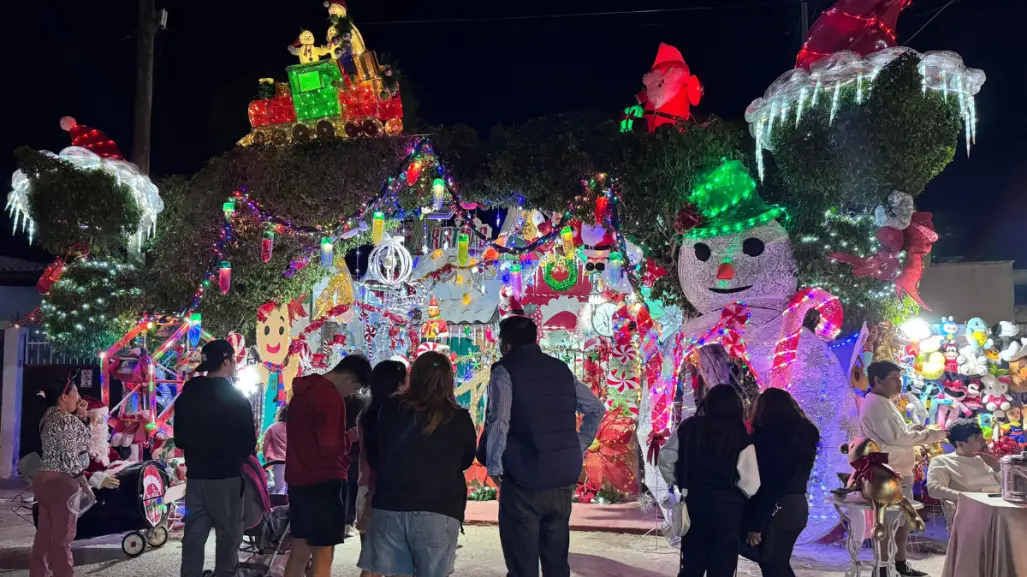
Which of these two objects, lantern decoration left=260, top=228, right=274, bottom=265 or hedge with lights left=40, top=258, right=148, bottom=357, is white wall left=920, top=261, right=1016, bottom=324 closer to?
lantern decoration left=260, top=228, right=274, bottom=265

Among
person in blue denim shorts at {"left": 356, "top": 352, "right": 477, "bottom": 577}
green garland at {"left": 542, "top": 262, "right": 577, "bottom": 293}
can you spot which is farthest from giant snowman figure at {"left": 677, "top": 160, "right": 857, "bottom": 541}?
green garland at {"left": 542, "top": 262, "right": 577, "bottom": 293}

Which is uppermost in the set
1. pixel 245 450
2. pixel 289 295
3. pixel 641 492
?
pixel 289 295

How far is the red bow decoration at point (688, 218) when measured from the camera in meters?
7.32

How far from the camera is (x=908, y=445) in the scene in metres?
5.85

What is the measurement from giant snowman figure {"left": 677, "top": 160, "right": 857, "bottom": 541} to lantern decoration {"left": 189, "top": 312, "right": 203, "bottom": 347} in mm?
5245

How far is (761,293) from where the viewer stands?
730cm

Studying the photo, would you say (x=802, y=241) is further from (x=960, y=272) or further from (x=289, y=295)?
(x=960, y=272)

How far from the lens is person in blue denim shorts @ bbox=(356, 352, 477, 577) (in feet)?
12.1

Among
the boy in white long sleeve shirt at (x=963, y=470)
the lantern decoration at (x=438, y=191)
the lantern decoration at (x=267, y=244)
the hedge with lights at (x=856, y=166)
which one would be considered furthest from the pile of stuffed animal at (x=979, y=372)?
the lantern decoration at (x=267, y=244)

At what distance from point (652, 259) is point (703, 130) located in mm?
1316

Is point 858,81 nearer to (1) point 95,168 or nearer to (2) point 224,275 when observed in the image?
(2) point 224,275

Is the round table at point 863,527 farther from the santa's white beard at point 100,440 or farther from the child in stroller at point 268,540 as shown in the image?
the santa's white beard at point 100,440

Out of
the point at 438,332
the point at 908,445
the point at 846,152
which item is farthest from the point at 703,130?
the point at 438,332

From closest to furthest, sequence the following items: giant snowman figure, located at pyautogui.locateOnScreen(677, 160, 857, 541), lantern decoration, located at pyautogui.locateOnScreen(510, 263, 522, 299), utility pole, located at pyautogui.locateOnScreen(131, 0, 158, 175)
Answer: giant snowman figure, located at pyautogui.locateOnScreen(677, 160, 857, 541) < lantern decoration, located at pyautogui.locateOnScreen(510, 263, 522, 299) < utility pole, located at pyautogui.locateOnScreen(131, 0, 158, 175)
